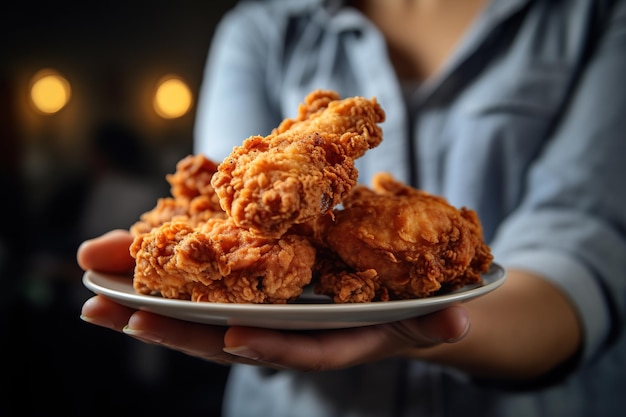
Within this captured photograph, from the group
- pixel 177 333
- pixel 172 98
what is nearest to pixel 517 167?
pixel 177 333

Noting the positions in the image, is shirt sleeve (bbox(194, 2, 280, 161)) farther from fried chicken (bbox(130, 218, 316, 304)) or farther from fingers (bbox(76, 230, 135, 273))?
fried chicken (bbox(130, 218, 316, 304))

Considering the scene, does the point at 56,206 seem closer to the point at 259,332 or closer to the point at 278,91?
the point at 278,91

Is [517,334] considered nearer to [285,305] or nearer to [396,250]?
[396,250]

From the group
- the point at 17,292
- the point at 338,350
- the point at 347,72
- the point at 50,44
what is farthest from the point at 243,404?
the point at 50,44

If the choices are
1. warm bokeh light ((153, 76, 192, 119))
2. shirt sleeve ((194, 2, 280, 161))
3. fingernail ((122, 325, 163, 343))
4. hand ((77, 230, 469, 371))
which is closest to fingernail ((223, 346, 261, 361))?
hand ((77, 230, 469, 371))

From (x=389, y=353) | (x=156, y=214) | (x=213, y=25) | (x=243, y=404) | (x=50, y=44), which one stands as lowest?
(x=243, y=404)

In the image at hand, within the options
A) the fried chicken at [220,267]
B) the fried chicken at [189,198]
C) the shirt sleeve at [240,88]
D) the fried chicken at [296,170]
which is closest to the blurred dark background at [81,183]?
the shirt sleeve at [240,88]
